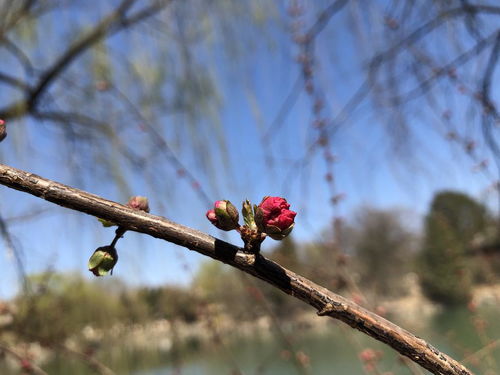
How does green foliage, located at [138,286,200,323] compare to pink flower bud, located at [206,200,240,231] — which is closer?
pink flower bud, located at [206,200,240,231]

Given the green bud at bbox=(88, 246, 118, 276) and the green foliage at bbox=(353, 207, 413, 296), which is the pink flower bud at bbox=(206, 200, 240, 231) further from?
the green foliage at bbox=(353, 207, 413, 296)

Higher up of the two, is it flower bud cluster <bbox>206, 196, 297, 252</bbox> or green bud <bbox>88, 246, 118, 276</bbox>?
flower bud cluster <bbox>206, 196, 297, 252</bbox>

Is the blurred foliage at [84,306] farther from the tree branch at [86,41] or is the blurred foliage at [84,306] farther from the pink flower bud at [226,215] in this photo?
the pink flower bud at [226,215]

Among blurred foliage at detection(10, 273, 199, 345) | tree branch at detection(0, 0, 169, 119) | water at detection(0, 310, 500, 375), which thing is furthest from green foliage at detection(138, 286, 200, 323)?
tree branch at detection(0, 0, 169, 119)

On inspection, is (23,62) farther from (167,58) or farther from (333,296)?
(333,296)

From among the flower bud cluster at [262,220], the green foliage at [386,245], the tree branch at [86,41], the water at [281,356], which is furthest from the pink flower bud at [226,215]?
the green foliage at [386,245]

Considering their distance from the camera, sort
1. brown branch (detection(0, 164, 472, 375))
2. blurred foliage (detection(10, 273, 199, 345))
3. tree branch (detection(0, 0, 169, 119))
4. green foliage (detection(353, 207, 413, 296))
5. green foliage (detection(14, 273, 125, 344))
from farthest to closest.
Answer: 1. green foliage (detection(353, 207, 413, 296))
2. green foliage (detection(14, 273, 125, 344))
3. tree branch (detection(0, 0, 169, 119))
4. blurred foliage (detection(10, 273, 199, 345))
5. brown branch (detection(0, 164, 472, 375))

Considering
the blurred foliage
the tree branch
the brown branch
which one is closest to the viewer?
the brown branch
